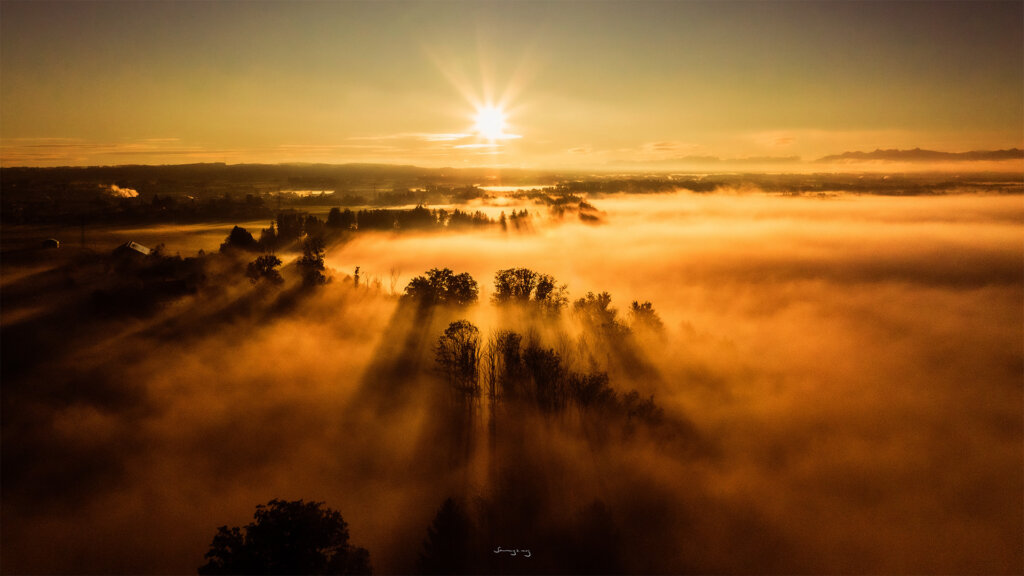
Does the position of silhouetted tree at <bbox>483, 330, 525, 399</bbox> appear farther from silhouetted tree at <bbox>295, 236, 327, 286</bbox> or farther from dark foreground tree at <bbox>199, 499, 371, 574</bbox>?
silhouetted tree at <bbox>295, 236, 327, 286</bbox>

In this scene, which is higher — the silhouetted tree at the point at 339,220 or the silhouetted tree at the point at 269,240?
the silhouetted tree at the point at 339,220

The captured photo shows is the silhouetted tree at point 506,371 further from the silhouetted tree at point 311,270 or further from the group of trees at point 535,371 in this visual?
the silhouetted tree at point 311,270

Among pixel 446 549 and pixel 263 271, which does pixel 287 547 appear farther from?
pixel 263 271

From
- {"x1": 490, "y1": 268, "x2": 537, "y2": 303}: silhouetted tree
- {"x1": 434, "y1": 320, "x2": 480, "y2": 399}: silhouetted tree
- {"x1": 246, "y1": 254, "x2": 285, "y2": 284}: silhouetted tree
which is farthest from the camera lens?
{"x1": 490, "y1": 268, "x2": 537, "y2": 303}: silhouetted tree

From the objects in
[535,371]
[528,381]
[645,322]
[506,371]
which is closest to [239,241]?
[506,371]

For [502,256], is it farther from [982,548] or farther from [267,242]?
[982,548]

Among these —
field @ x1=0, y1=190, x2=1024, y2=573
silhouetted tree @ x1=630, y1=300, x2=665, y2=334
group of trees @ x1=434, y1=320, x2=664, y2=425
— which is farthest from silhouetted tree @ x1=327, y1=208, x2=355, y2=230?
silhouetted tree @ x1=630, y1=300, x2=665, y2=334

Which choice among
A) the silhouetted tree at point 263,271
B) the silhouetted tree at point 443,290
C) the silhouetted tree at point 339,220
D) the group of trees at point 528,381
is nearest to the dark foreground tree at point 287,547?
the group of trees at point 528,381
